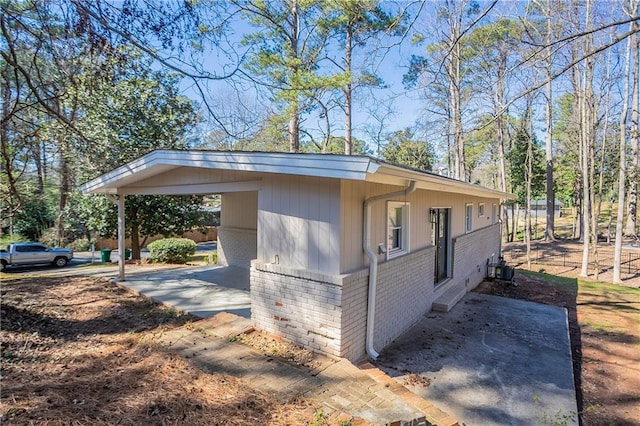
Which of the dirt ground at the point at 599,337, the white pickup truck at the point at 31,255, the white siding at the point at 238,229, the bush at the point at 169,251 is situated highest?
the white siding at the point at 238,229

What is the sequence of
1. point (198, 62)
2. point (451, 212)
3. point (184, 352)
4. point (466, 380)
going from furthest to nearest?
point (451, 212)
point (198, 62)
point (466, 380)
point (184, 352)

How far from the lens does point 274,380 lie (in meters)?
3.72

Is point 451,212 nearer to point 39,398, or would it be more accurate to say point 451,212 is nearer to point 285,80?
point 285,80

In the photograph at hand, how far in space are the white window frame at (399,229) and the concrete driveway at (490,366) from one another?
1.50 meters

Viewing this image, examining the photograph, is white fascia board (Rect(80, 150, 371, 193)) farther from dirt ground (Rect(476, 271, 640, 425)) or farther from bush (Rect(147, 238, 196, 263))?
bush (Rect(147, 238, 196, 263))

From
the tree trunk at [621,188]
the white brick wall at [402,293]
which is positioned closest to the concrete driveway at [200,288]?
the white brick wall at [402,293]

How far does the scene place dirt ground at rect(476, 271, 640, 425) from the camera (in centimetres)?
468

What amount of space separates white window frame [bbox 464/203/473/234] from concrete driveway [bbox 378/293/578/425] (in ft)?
11.2

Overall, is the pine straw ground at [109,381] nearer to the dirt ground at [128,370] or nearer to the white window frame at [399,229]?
the dirt ground at [128,370]

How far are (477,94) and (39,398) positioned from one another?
19179 millimetres

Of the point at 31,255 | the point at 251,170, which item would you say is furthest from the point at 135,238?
the point at 251,170

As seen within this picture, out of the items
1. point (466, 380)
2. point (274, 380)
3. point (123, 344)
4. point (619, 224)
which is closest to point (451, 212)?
point (466, 380)

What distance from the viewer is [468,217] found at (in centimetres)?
1087

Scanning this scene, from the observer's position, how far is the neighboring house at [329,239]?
439 cm
